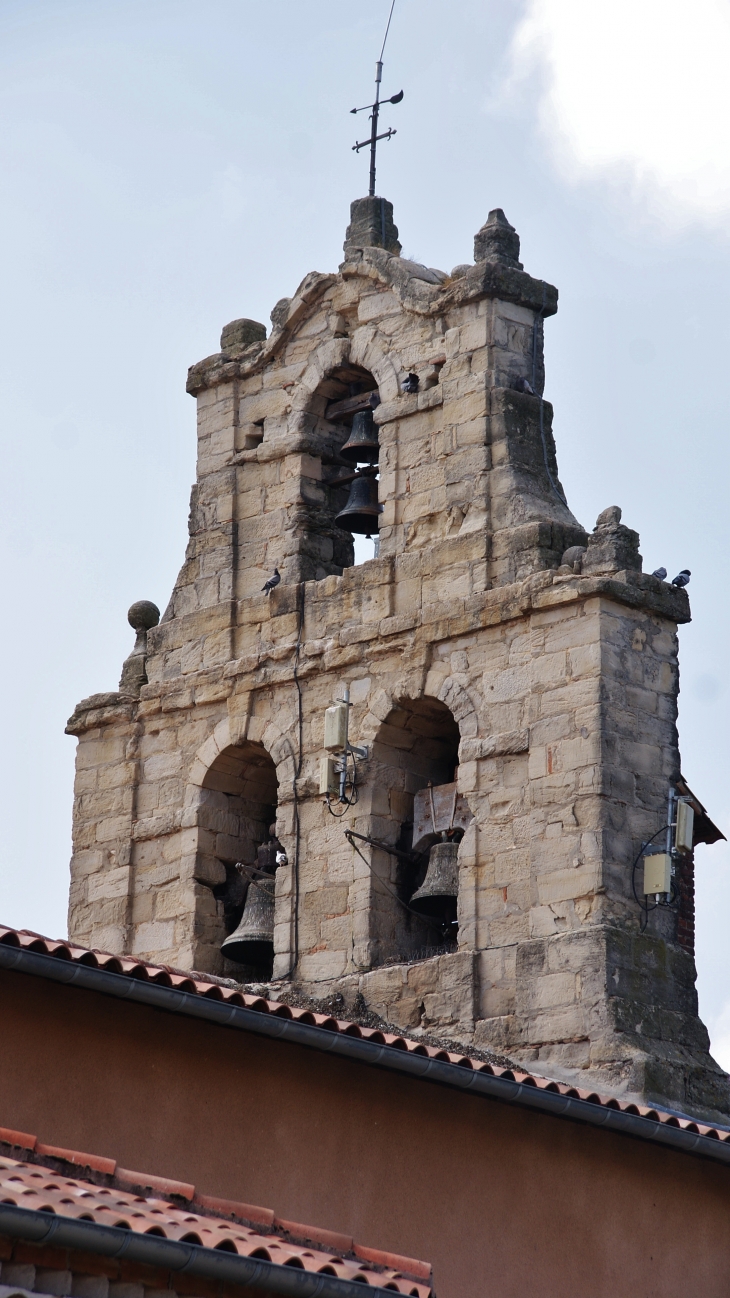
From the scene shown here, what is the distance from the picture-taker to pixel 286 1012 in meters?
11.6

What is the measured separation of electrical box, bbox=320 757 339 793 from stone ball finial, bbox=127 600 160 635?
2.67 meters

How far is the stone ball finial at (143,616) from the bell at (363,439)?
1985 mm

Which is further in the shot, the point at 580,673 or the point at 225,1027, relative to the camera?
the point at 580,673

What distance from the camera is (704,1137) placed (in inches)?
520

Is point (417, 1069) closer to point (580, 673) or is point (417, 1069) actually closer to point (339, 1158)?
point (339, 1158)

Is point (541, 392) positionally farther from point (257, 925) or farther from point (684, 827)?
point (257, 925)

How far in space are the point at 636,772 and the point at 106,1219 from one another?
7529mm

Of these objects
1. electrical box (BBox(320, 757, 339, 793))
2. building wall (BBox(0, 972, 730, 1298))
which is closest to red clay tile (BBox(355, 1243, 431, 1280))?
building wall (BBox(0, 972, 730, 1298))

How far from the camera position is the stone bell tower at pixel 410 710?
15125 millimetres

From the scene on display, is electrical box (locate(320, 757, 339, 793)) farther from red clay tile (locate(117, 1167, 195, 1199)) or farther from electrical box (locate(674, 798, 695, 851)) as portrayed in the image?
red clay tile (locate(117, 1167, 195, 1199))

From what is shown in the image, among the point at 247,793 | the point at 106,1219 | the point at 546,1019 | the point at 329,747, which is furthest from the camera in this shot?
the point at 247,793

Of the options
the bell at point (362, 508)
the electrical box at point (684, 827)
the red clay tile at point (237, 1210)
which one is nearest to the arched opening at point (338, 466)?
the bell at point (362, 508)

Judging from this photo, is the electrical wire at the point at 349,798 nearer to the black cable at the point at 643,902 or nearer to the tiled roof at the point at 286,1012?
the black cable at the point at 643,902

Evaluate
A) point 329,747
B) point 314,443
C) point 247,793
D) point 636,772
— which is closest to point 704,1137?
point 636,772
